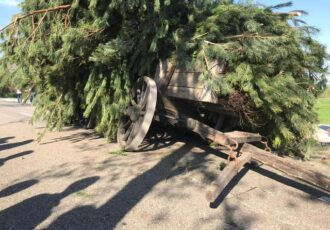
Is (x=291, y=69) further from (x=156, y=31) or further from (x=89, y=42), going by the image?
(x=89, y=42)

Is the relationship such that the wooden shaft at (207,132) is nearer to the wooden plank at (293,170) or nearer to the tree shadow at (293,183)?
the wooden plank at (293,170)

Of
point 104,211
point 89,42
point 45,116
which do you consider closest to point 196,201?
point 104,211

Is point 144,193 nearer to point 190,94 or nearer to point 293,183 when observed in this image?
point 190,94

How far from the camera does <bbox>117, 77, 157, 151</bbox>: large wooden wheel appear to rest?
19.9ft

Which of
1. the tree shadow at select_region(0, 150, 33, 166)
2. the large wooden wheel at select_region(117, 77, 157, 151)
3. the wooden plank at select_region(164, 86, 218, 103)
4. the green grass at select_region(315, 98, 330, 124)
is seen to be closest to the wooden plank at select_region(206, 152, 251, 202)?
the wooden plank at select_region(164, 86, 218, 103)

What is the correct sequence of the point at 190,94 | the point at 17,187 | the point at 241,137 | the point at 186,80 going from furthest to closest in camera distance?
the point at 186,80 < the point at 190,94 < the point at 241,137 < the point at 17,187

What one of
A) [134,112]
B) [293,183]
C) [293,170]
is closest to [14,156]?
[134,112]

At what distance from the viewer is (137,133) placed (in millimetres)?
6316

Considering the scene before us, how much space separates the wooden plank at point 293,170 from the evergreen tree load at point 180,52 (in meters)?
0.85

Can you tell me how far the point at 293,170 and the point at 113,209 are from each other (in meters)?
2.02

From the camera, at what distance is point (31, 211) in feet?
Result: 13.1

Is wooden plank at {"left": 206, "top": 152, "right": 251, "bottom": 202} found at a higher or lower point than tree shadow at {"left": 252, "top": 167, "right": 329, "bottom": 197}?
higher

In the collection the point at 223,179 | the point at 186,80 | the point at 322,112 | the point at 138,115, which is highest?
the point at 186,80

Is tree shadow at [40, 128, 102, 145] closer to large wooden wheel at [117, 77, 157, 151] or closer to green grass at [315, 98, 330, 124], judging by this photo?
large wooden wheel at [117, 77, 157, 151]
